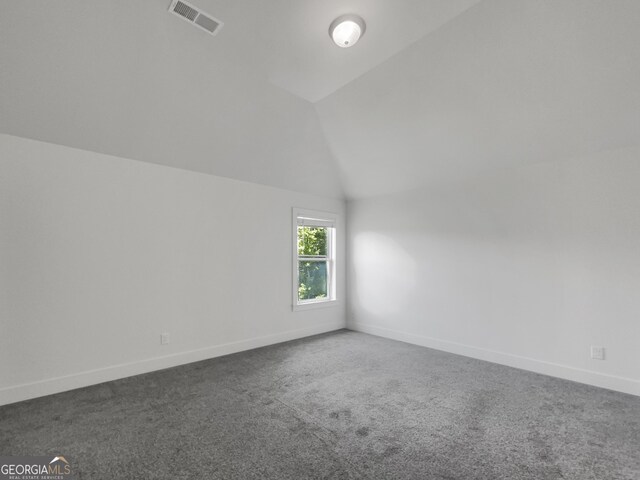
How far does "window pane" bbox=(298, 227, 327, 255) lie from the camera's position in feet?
16.9

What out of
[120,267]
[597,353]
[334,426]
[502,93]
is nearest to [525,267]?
[597,353]

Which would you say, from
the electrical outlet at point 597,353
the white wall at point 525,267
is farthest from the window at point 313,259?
the electrical outlet at point 597,353

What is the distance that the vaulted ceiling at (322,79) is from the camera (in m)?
2.40

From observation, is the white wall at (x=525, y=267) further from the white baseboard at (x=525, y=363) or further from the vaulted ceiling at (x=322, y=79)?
the vaulted ceiling at (x=322, y=79)

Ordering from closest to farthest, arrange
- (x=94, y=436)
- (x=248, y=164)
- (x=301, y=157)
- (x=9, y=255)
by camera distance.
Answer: (x=94, y=436) → (x=9, y=255) → (x=248, y=164) → (x=301, y=157)

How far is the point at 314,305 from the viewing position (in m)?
5.06

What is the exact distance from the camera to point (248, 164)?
13.6 ft

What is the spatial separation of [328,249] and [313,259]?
392 millimetres

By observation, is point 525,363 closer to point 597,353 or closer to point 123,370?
point 597,353

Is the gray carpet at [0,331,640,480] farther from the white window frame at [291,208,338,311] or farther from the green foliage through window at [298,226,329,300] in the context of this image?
the green foliage through window at [298,226,329,300]

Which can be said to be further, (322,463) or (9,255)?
(9,255)

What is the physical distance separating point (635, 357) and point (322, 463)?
3091 mm

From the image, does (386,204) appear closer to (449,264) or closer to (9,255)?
(449,264)

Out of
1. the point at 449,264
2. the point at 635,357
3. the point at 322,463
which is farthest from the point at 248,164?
the point at 635,357
